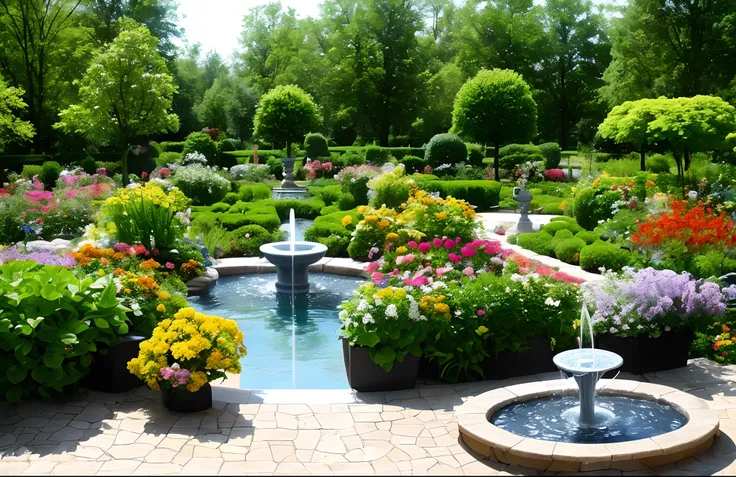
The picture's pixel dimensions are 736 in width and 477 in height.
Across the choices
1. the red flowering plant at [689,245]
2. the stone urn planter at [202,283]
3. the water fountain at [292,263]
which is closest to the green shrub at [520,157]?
the water fountain at [292,263]

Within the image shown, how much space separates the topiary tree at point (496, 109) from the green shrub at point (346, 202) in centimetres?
803

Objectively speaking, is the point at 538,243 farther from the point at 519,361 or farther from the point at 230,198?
the point at 230,198

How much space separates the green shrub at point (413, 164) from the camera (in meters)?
27.4

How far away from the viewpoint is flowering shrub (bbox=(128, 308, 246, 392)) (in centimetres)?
600

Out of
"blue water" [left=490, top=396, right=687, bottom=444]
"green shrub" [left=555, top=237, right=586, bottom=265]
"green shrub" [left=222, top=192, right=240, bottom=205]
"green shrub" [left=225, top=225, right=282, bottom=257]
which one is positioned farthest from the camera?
"green shrub" [left=222, top=192, right=240, bottom=205]

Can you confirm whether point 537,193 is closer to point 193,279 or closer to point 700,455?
point 193,279

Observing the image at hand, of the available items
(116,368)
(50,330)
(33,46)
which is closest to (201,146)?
(33,46)

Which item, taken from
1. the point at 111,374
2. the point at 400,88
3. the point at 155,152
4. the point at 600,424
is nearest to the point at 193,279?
the point at 111,374

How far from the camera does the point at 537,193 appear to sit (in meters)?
21.3

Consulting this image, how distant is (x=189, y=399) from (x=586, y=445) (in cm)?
313

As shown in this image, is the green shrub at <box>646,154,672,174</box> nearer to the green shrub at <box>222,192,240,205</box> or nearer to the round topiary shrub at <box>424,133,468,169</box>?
the round topiary shrub at <box>424,133,468,169</box>

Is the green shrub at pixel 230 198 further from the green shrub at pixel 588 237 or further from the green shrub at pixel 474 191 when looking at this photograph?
the green shrub at pixel 588 237

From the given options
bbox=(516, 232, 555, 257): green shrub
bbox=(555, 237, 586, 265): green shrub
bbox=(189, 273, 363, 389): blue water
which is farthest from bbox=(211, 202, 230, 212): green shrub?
bbox=(555, 237, 586, 265): green shrub

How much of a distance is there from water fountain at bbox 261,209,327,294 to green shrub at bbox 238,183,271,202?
905cm
